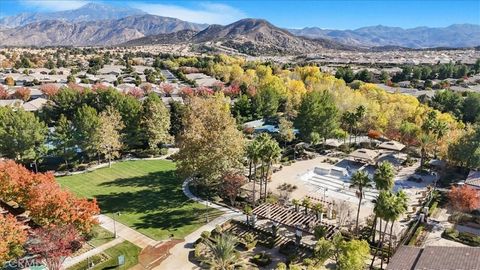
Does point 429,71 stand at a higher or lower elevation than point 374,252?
higher

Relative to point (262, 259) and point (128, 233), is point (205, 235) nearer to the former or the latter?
point (262, 259)

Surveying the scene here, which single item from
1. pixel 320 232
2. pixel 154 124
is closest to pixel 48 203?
pixel 320 232

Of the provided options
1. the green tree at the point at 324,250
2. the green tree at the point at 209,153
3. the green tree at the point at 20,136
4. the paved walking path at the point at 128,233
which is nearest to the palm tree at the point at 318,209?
the green tree at the point at 324,250

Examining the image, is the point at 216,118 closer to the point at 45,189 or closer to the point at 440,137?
the point at 45,189

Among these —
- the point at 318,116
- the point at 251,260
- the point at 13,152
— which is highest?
the point at 318,116

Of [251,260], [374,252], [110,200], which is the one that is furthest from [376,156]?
[110,200]

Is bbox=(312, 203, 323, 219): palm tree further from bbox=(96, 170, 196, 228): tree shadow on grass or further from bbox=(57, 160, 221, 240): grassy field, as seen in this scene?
bbox=(96, 170, 196, 228): tree shadow on grass
